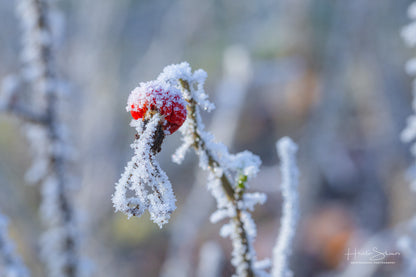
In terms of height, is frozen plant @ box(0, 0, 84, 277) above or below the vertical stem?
above

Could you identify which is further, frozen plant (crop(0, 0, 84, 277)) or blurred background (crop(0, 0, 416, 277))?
blurred background (crop(0, 0, 416, 277))

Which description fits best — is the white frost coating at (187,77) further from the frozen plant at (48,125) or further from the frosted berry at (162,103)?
the frozen plant at (48,125)

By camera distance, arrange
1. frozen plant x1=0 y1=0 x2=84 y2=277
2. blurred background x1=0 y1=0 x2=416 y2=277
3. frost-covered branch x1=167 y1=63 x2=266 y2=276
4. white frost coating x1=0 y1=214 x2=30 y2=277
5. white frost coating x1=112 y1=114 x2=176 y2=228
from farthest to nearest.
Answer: blurred background x1=0 y1=0 x2=416 y2=277 → frozen plant x1=0 y1=0 x2=84 y2=277 → white frost coating x1=0 y1=214 x2=30 y2=277 → frost-covered branch x1=167 y1=63 x2=266 y2=276 → white frost coating x1=112 y1=114 x2=176 y2=228

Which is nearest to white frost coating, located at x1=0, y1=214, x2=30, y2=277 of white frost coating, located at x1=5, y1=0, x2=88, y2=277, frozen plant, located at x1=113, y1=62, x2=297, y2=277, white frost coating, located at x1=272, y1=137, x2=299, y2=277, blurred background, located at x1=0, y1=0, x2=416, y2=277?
white frost coating, located at x1=5, y1=0, x2=88, y2=277

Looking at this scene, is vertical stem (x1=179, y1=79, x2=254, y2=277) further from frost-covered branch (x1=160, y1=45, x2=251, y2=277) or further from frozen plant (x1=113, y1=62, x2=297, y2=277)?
frost-covered branch (x1=160, y1=45, x2=251, y2=277)

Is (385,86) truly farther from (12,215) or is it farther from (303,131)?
(12,215)

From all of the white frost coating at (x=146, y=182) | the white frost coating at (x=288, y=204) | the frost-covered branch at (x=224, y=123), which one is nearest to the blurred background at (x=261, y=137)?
the frost-covered branch at (x=224, y=123)

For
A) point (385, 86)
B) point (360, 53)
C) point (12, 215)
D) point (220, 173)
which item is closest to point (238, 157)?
point (220, 173)
